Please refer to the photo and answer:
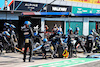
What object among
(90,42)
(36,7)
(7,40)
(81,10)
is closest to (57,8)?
(36,7)

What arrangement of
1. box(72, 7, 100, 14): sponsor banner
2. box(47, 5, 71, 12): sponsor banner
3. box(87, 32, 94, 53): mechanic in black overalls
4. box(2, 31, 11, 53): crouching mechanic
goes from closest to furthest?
box(2, 31, 11, 53): crouching mechanic, box(87, 32, 94, 53): mechanic in black overalls, box(47, 5, 71, 12): sponsor banner, box(72, 7, 100, 14): sponsor banner

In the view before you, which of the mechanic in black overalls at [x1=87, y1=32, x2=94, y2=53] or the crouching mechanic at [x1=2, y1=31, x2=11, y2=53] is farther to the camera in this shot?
the mechanic in black overalls at [x1=87, y1=32, x2=94, y2=53]

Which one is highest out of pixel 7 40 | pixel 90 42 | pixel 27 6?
pixel 27 6

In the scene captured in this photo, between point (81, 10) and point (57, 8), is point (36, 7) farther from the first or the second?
point (81, 10)

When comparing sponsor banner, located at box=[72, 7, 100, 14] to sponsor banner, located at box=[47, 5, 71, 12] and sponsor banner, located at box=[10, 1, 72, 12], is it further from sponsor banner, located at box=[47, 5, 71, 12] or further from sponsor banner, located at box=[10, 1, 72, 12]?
sponsor banner, located at box=[10, 1, 72, 12]

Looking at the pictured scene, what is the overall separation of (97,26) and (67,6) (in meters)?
4.27

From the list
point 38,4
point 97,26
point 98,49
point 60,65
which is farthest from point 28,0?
point 60,65

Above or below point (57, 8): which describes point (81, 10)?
below

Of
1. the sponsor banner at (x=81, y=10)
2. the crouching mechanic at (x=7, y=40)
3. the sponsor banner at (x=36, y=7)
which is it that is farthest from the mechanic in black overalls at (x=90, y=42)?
the sponsor banner at (x=81, y=10)

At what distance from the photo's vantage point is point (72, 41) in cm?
1096

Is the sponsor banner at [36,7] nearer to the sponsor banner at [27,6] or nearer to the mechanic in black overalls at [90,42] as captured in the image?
the sponsor banner at [27,6]

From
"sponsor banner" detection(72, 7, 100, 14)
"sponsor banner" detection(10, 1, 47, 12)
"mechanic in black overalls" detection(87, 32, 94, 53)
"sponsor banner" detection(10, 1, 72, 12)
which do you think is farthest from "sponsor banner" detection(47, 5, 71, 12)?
"mechanic in black overalls" detection(87, 32, 94, 53)

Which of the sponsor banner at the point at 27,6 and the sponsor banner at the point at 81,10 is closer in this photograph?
the sponsor banner at the point at 27,6

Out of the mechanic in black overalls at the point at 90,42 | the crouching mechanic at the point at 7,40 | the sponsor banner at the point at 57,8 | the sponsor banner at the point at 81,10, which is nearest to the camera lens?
the crouching mechanic at the point at 7,40
